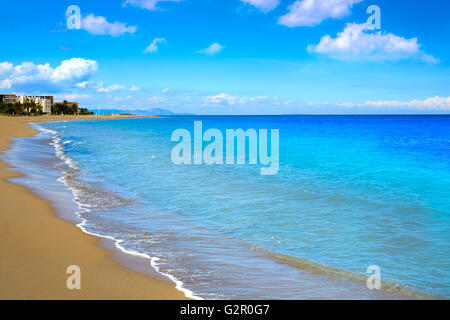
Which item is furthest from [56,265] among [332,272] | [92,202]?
[92,202]

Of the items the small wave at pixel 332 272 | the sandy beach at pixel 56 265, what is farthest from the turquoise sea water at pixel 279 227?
the sandy beach at pixel 56 265

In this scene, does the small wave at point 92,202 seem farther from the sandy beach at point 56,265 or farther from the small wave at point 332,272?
the small wave at point 332,272

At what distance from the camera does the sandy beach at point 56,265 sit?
511cm

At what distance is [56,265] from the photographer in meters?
6.05

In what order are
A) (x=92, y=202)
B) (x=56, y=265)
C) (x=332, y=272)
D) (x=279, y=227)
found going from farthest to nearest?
1. (x=92, y=202)
2. (x=279, y=227)
3. (x=332, y=272)
4. (x=56, y=265)

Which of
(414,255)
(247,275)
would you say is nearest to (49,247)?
(247,275)

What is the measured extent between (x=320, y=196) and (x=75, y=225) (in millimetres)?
7660

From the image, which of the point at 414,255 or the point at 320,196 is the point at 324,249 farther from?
the point at 320,196

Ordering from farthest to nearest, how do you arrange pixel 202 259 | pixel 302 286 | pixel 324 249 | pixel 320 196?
pixel 320 196 → pixel 324 249 → pixel 202 259 → pixel 302 286

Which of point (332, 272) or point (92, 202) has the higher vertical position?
point (92, 202)

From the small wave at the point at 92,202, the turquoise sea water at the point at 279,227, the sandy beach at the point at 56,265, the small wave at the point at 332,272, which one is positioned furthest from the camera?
the turquoise sea water at the point at 279,227

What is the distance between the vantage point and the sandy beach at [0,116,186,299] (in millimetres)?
5113

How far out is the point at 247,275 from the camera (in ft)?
20.1

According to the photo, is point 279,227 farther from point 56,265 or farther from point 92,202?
point 92,202
